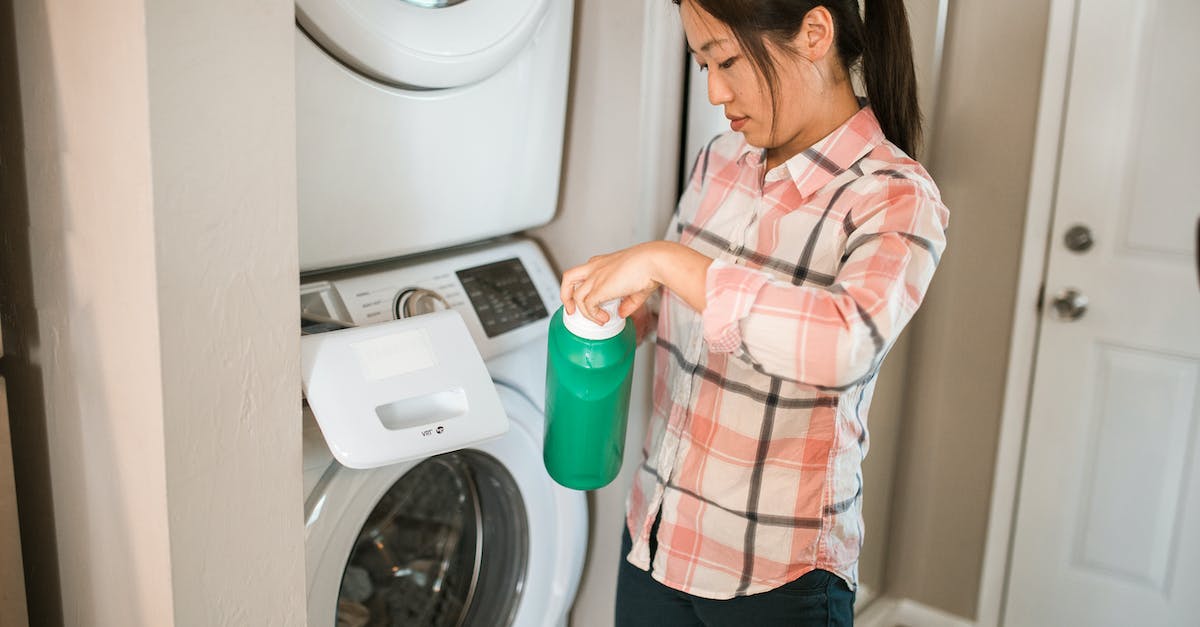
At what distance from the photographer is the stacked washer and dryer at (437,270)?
3.69 feet

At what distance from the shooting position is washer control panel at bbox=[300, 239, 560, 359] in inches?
48.0

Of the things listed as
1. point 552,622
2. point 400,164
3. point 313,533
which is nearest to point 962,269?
point 552,622

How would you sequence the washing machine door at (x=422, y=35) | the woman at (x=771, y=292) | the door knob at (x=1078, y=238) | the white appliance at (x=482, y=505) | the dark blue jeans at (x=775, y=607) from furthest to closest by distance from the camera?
the door knob at (x=1078, y=238) → the white appliance at (x=482, y=505) → the dark blue jeans at (x=775, y=607) → the washing machine door at (x=422, y=35) → the woman at (x=771, y=292)

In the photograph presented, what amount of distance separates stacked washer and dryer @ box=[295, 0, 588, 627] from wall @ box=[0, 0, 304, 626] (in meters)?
0.12

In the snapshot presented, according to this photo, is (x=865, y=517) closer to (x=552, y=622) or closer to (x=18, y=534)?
(x=552, y=622)

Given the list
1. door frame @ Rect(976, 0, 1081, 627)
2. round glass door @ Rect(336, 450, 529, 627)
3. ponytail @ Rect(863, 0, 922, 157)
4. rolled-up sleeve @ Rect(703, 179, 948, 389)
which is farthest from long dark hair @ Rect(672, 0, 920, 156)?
door frame @ Rect(976, 0, 1081, 627)

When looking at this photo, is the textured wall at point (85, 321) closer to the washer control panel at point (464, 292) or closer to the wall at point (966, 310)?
the washer control panel at point (464, 292)

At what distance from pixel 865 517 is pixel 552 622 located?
866 millimetres

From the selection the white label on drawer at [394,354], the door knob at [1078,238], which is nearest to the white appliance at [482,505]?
the white label on drawer at [394,354]

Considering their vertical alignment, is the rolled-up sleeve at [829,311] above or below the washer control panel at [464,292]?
above

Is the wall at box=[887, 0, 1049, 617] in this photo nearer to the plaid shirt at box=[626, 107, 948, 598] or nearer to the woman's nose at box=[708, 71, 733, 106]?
the plaid shirt at box=[626, 107, 948, 598]

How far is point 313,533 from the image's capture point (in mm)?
1137

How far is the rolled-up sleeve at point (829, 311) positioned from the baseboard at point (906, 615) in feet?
4.82

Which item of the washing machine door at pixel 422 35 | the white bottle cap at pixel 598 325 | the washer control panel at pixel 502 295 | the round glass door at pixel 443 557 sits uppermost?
the washing machine door at pixel 422 35
